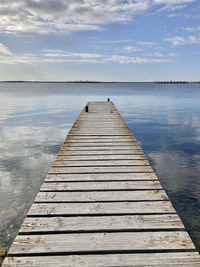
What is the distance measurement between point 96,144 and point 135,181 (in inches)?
126

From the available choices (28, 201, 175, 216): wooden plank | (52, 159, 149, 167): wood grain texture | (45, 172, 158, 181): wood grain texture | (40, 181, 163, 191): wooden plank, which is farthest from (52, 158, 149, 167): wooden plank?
(28, 201, 175, 216): wooden plank

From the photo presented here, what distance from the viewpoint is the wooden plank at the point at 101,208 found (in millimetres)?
3479

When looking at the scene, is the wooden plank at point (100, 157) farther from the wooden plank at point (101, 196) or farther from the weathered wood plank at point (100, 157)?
the wooden plank at point (101, 196)

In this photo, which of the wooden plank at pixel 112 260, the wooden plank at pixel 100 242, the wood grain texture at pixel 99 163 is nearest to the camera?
the wooden plank at pixel 112 260

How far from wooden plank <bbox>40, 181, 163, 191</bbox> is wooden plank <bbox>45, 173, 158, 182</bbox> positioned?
0.63 feet

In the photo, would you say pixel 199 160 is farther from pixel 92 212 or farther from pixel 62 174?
pixel 92 212

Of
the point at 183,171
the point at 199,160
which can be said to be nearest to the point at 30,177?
the point at 183,171

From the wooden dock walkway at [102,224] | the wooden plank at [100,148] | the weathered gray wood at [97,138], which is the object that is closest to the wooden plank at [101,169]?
the wooden dock walkway at [102,224]

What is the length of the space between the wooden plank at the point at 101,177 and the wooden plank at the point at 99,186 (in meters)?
0.19

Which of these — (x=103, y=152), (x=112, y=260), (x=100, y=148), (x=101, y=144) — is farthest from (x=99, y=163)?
(x=112, y=260)

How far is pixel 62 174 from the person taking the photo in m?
5.00

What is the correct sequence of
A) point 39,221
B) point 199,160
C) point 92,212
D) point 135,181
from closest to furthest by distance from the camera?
point 39,221
point 92,212
point 135,181
point 199,160

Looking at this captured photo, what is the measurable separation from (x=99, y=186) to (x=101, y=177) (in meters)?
0.45

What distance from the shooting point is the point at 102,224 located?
10.5ft
